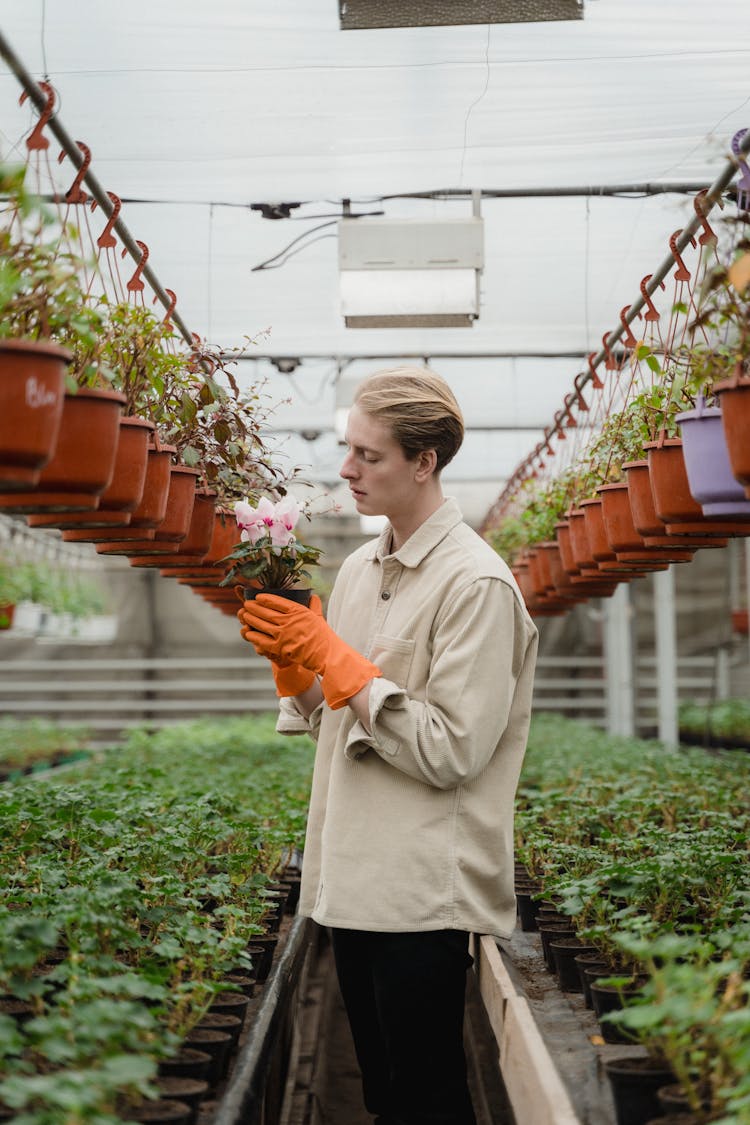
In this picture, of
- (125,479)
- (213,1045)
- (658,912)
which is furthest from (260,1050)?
(125,479)

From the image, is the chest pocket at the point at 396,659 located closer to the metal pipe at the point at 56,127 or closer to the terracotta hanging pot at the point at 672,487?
the terracotta hanging pot at the point at 672,487

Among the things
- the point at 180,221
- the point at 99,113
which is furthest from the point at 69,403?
the point at 180,221

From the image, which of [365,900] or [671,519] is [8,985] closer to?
[365,900]

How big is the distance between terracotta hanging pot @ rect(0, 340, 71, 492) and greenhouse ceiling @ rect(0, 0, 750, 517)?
0.69 m

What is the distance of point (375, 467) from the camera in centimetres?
251

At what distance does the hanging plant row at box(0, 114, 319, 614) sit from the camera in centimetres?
179

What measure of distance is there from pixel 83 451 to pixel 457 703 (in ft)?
2.74

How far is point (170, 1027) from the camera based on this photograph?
219 centimetres

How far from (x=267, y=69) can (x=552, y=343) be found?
3.80 m

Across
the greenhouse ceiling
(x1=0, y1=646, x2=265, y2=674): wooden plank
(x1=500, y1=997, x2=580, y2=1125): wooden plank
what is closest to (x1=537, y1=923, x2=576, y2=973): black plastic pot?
(x1=500, y1=997, x2=580, y2=1125): wooden plank

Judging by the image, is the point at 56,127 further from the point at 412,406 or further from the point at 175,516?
the point at 412,406

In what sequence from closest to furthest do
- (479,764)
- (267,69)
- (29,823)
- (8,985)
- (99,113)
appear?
(8,985) → (479,764) → (29,823) → (267,69) → (99,113)

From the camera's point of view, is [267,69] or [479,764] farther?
[267,69]

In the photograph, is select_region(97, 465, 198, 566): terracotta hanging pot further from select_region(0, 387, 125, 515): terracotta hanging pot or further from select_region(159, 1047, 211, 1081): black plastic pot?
select_region(159, 1047, 211, 1081): black plastic pot
